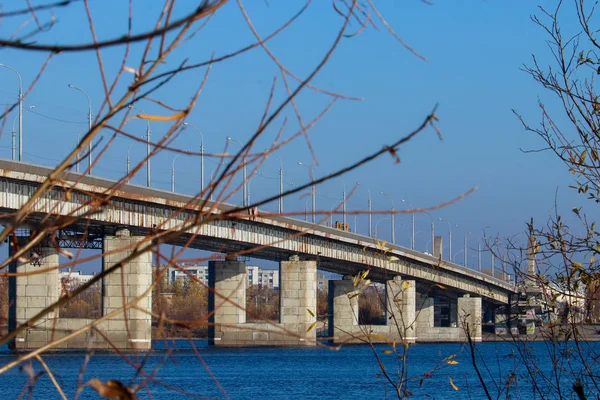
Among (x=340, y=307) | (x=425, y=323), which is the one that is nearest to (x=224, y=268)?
(x=340, y=307)

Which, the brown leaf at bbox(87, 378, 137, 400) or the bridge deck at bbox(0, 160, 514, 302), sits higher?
the bridge deck at bbox(0, 160, 514, 302)

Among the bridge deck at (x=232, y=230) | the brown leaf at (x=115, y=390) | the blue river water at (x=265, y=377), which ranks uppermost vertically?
the bridge deck at (x=232, y=230)

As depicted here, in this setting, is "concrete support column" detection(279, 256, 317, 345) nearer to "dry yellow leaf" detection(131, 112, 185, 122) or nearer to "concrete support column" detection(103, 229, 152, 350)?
"concrete support column" detection(103, 229, 152, 350)

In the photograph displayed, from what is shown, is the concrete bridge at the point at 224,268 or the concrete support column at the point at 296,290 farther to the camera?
the concrete support column at the point at 296,290

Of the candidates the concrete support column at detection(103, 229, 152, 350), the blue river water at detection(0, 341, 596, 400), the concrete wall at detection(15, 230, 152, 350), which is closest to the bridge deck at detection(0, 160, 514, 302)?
the concrete support column at detection(103, 229, 152, 350)

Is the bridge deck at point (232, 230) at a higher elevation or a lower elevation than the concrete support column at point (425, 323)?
higher

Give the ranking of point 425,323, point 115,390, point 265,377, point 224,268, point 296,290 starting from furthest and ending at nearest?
point 425,323 < point 296,290 < point 224,268 < point 265,377 < point 115,390

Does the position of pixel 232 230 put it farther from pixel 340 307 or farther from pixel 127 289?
pixel 340 307

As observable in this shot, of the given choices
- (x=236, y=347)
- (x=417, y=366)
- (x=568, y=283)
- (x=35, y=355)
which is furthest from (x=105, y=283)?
(x=35, y=355)

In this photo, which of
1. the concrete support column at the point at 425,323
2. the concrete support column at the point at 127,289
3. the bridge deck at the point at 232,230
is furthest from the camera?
the concrete support column at the point at 425,323

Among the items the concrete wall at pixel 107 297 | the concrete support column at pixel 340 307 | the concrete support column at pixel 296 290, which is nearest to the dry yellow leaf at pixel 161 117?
the concrete wall at pixel 107 297

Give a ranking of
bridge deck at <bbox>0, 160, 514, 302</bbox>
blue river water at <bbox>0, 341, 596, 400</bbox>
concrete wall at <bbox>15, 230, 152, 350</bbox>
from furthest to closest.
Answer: concrete wall at <bbox>15, 230, 152, 350</bbox> < bridge deck at <bbox>0, 160, 514, 302</bbox> < blue river water at <bbox>0, 341, 596, 400</bbox>

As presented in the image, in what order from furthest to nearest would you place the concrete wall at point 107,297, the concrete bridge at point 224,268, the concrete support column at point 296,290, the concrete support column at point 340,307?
the concrete support column at point 340,307 < the concrete support column at point 296,290 < the concrete wall at point 107,297 < the concrete bridge at point 224,268

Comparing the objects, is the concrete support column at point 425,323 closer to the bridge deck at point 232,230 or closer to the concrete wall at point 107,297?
the bridge deck at point 232,230
